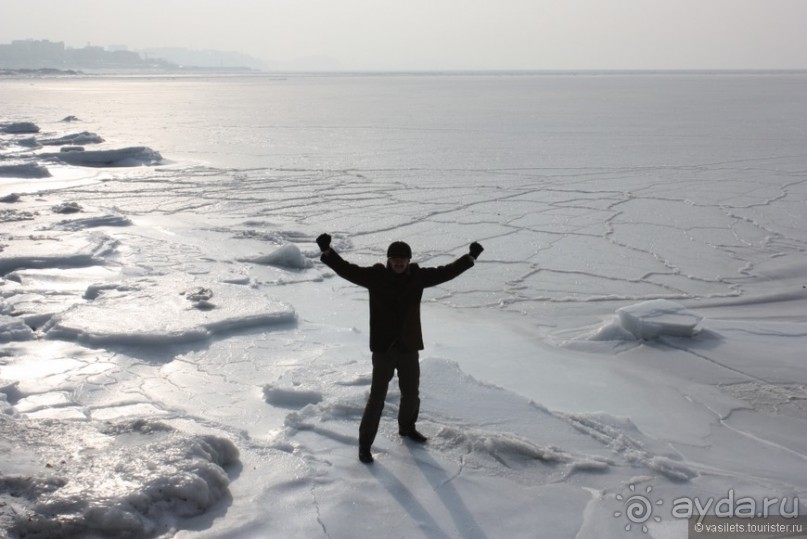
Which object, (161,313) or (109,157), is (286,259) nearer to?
(161,313)

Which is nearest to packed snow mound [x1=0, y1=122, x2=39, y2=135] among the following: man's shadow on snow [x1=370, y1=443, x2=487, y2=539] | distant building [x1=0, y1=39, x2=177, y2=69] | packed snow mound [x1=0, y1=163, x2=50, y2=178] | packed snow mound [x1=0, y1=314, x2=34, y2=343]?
packed snow mound [x1=0, y1=163, x2=50, y2=178]

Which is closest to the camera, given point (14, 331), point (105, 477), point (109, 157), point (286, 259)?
point (105, 477)

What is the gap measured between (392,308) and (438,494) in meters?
0.88

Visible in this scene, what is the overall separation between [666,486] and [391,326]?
4.99ft

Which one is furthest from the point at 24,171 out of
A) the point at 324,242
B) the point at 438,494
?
the point at 438,494

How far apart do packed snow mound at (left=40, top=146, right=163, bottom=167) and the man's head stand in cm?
1406

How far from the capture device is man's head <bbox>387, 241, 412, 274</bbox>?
→ 3418mm

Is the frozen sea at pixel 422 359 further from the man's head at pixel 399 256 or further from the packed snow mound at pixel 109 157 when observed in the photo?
the packed snow mound at pixel 109 157

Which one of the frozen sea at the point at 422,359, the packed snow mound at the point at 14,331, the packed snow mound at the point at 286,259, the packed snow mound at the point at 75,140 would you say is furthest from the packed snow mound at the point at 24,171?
the packed snow mound at the point at 14,331

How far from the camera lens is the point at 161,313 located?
6.04 metres

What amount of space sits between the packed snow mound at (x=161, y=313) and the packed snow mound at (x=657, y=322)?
272cm

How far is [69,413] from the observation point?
13.7 feet

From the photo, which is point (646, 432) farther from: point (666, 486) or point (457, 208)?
point (457, 208)

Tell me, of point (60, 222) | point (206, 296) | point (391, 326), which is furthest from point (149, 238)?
point (391, 326)
